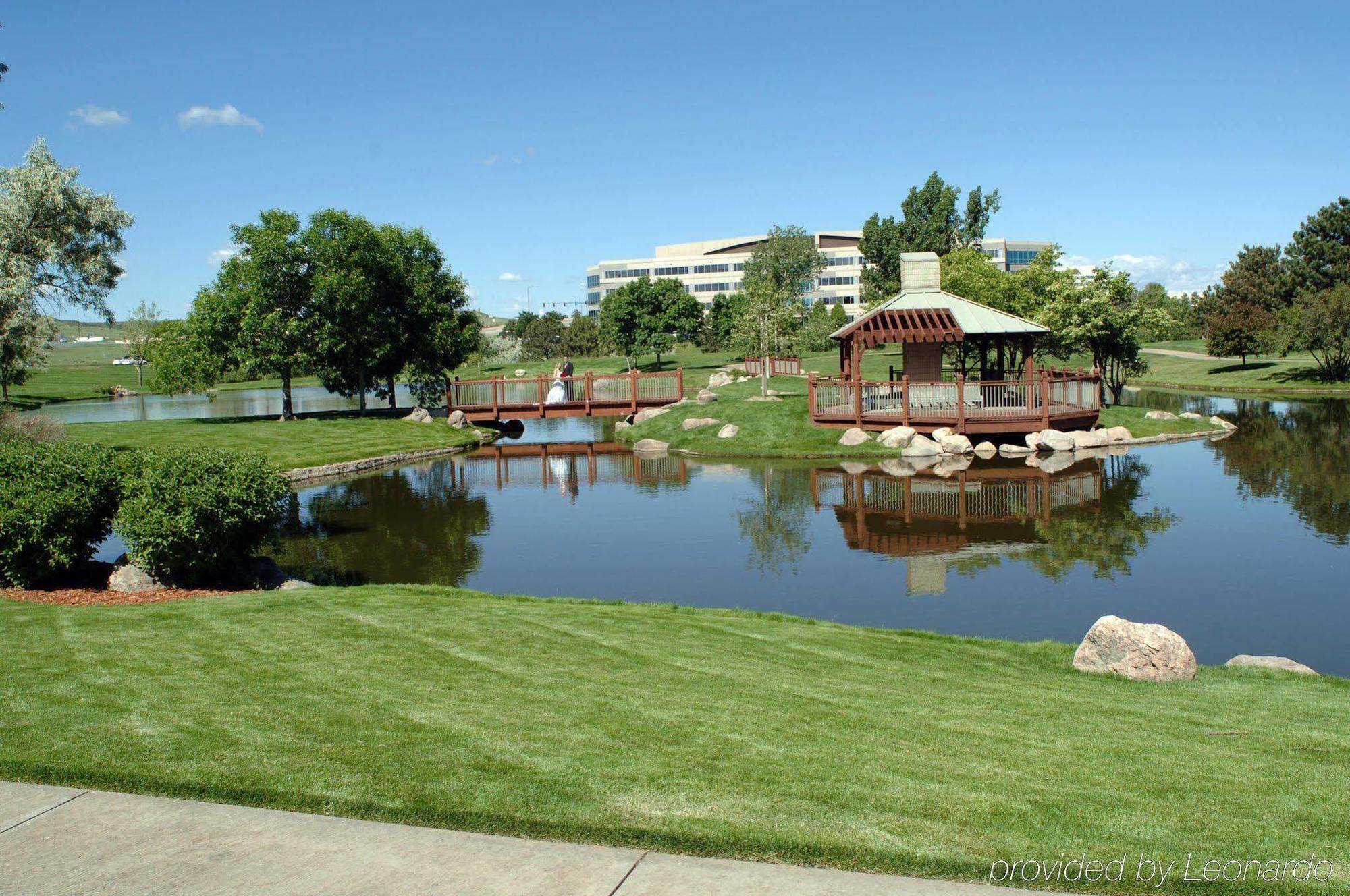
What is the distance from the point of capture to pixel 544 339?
99312 millimetres

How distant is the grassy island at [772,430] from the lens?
3269 centimetres

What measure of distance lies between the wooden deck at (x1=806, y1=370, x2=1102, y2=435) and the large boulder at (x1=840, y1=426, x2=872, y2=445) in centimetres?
69

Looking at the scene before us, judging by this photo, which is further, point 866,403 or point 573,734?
point 866,403

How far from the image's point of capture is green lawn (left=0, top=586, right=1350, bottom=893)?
215 inches

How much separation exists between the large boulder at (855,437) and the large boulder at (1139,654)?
2287 centimetres

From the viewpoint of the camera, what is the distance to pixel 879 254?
74.5 meters

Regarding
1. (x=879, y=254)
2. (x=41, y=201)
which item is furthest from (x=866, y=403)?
(x=879, y=254)

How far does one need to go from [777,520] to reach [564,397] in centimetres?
2276

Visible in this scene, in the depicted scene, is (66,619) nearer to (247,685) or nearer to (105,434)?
(247,685)

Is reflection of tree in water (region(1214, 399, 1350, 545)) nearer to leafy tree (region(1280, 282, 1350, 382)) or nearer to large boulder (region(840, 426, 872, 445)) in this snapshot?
large boulder (region(840, 426, 872, 445))

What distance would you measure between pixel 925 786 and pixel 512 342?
113m

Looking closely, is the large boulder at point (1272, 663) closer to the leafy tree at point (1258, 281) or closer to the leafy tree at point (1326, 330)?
the leafy tree at point (1326, 330)

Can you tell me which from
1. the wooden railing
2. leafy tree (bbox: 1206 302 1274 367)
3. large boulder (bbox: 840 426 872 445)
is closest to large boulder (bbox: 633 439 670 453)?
large boulder (bbox: 840 426 872 445)

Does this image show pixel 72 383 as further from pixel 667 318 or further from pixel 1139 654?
pixel 1139 654
